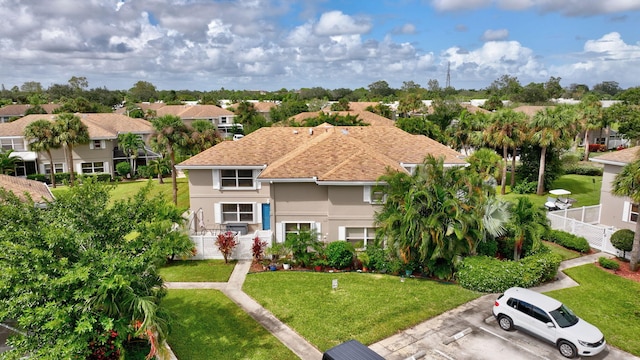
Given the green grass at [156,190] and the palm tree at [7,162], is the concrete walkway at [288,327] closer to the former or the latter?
the green grass at [156,190]

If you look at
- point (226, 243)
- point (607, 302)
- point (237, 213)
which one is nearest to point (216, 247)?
point (226, 243)

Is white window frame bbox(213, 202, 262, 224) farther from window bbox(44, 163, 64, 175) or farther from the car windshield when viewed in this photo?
window bbox(44, 163, 64, 175)

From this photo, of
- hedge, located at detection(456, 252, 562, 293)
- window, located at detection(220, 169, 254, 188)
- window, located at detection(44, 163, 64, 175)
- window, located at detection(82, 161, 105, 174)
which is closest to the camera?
hedge, located at detection(456, 252, 562, 293)

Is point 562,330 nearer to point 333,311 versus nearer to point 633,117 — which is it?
point 333,311

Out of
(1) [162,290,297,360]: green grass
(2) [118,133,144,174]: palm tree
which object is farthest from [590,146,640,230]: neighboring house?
(2) [118,133,144,174]: palm tree

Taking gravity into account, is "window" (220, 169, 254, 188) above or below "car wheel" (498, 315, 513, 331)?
above

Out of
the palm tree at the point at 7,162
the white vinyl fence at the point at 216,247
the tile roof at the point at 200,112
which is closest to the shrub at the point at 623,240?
the white vinyl fence at the point at 216,247
